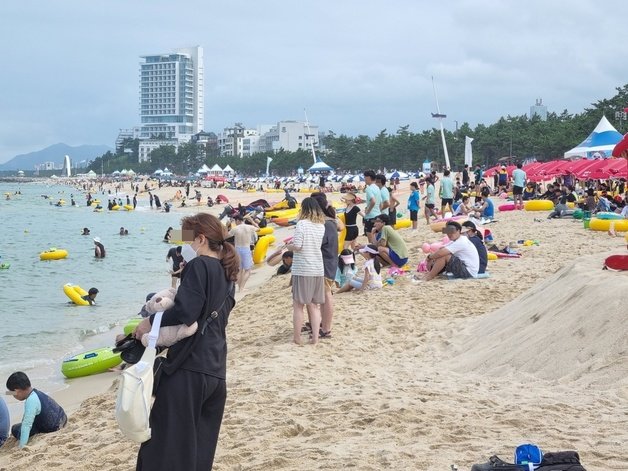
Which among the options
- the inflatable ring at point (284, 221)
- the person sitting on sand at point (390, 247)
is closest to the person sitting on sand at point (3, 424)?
the person sitting on sand at point (390, 247)

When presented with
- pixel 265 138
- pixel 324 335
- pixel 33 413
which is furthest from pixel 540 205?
pixel 265 138

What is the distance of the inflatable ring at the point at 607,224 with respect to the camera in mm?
15562

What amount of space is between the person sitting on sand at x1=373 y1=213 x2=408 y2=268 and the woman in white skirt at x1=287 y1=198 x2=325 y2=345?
4675 millimetres

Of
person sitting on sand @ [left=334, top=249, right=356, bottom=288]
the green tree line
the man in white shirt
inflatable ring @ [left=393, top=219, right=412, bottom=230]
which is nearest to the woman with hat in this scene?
person sitting on sand @ [left=334, top=249, right=356, bottom=288]

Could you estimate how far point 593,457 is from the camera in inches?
164

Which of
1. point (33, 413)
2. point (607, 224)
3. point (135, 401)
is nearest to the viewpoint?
point (135, 401)

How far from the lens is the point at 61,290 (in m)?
18.7

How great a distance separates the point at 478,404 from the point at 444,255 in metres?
6.14

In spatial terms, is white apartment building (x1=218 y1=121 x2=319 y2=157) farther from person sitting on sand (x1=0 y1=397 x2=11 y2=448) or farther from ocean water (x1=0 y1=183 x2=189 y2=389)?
person sitting on sand (x1=0 y1=397 x2=11 y2=448)

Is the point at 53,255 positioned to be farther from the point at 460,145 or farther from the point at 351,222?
the point at 460,145

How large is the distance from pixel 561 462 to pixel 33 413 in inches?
176

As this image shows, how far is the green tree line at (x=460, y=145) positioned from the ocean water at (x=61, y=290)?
32731mm

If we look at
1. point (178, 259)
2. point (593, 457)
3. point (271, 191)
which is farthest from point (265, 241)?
point (271, 191)

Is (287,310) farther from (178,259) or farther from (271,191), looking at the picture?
(271,191)
